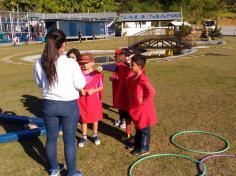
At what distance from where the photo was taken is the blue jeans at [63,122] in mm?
4219

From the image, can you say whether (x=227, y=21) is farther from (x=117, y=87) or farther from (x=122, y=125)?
(x=117, y=87)

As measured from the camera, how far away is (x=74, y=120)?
438cm

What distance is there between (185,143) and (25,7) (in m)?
63.9

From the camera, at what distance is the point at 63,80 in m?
4.18

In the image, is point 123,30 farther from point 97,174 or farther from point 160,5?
point 97,174

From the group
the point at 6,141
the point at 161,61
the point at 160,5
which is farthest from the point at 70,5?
the point at 6,141

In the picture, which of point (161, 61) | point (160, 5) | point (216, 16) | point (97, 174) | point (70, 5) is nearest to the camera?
point (97, 174)

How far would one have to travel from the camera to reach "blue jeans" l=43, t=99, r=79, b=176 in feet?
13.8

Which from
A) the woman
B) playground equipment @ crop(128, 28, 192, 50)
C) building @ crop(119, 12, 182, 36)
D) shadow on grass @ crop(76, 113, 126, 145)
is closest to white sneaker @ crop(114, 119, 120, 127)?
shadow on grass @ crop(76, 113, 126, 145)

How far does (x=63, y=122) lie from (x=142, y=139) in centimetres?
169

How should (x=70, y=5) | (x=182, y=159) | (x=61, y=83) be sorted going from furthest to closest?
(x=70, y=5) → (x=182, y=159) → (x=61, y=83)

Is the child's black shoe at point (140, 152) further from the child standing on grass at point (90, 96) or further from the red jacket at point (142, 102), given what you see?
Result: the child standing on grass at point (90, 96)

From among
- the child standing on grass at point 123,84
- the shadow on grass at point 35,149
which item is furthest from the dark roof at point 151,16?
the shadow on grass at point 35,149

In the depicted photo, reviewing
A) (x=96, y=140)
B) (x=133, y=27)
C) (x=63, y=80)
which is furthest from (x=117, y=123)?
(x=133, y=27)
